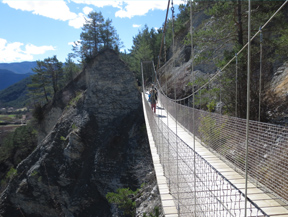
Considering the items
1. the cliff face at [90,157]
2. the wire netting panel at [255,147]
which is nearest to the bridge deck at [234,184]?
the wire netting panel at [255,147]

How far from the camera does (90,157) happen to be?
1466 cm

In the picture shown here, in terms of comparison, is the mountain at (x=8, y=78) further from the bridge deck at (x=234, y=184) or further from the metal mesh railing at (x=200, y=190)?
the metal mesh railing at (x=200, y=190)

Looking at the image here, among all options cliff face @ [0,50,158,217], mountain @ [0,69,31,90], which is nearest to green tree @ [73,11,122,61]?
cliff face @ [0,50,158,217]

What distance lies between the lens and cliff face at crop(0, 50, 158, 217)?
1317 centimetres

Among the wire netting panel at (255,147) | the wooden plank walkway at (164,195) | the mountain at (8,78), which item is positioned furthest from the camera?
the mountain at (8,78)

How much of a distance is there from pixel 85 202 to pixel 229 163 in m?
11.0

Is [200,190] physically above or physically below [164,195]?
above

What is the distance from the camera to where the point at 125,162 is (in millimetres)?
13859

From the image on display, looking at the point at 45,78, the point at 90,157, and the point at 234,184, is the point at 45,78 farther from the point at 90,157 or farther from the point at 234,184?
the point at 234,184

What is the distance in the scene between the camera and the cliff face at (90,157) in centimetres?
1317

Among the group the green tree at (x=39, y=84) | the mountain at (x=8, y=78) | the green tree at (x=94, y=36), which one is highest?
the mountain at (x=8, y=78)

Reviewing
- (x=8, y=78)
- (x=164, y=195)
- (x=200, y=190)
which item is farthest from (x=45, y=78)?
(x=8, y=78)

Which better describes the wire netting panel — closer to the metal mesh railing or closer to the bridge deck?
the bridge deck

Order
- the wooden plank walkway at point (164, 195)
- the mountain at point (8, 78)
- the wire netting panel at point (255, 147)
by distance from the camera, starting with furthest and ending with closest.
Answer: the mountain at point (8, 78)
the wooden plank walkway at point (164, 195)
the wire netting panel at point (255, 147)
